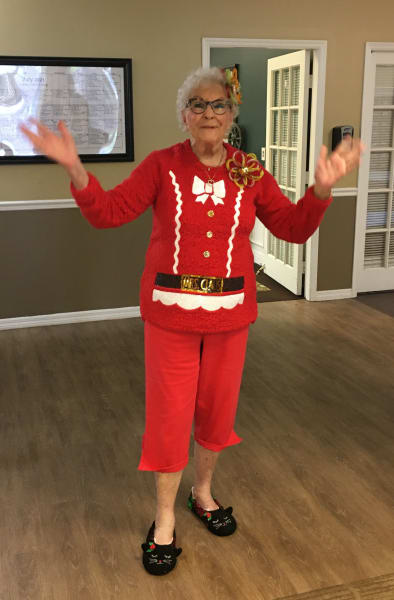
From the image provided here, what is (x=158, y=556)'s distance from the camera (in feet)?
6.70

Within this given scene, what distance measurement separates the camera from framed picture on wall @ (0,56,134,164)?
165 inches

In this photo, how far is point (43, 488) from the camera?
2502 millimetres

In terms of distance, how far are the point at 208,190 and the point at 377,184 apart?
3847mm

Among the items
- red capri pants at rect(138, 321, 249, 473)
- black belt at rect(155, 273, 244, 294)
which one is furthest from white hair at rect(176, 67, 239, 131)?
red capri pants at rect(138, 321, 249, 473)

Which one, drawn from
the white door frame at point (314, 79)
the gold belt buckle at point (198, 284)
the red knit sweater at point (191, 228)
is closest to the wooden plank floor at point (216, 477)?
the red knit sweater at point (191, 228)

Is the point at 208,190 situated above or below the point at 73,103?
below

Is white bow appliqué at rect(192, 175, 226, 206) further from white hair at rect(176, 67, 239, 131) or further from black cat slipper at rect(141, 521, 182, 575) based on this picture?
black cat slipper at rect(141, 521, 182, 575)

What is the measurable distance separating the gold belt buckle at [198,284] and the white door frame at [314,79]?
3.12m

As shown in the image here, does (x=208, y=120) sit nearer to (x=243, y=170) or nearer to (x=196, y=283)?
(x=243, y=170)

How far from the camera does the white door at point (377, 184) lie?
498 cm

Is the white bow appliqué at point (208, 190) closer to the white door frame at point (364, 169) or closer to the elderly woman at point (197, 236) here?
the elderly woman at point (197, 236)

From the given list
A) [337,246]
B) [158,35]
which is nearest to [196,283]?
[158,35]

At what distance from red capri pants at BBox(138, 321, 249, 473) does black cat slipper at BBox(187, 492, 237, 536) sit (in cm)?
33

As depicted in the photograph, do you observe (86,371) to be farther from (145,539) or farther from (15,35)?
(15,35)
